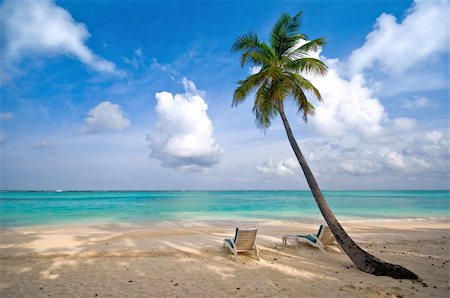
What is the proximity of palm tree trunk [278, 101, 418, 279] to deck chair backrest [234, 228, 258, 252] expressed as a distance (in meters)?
2.03

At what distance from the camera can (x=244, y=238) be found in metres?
7.60

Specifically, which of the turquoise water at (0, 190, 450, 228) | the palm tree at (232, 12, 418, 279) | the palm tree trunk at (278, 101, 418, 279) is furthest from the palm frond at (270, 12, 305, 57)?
the turquoise water at (0, 190, 450, 228)

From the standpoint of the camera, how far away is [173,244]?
9625 mm

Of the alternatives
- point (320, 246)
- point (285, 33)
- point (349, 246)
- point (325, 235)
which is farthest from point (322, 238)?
point (285, 33)

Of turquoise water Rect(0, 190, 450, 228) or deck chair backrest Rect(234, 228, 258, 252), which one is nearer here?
deck chair backrest Rect(234, 228, 258, 252)

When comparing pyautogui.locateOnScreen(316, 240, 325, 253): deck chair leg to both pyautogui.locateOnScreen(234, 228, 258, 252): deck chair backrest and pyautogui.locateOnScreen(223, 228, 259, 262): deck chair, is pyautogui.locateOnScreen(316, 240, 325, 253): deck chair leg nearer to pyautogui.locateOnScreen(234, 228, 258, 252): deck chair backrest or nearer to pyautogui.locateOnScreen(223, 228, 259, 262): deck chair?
pyautogui.locateOnScreen(223, 228, 259, 262): deck chair

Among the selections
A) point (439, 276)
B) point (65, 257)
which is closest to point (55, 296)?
point (65, 257)

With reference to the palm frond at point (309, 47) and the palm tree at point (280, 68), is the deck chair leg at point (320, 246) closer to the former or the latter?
the palm tree at point (280, 68)

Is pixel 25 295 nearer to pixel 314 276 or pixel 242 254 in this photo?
pixel 242 254

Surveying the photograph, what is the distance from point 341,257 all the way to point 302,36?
23.4ft

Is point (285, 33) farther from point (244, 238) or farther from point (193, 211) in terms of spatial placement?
point (193, 211)

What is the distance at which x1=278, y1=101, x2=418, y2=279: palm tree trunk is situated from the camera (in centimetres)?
596

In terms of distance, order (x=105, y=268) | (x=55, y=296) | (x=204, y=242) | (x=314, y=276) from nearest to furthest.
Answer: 1. (x=55, y=296)
2. (x=314, y=276)
3. (x=105, y=268)
4. (x=204, y=242)

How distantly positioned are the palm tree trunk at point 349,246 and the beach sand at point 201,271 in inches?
8.3
